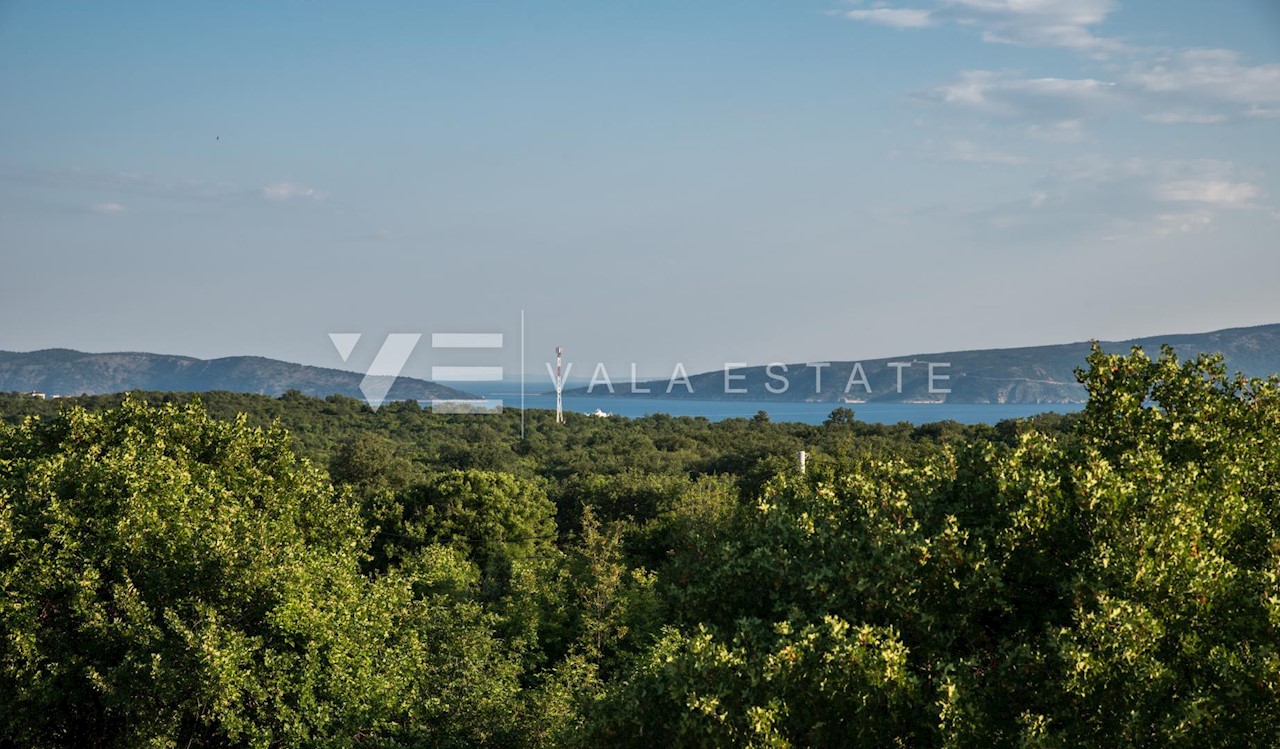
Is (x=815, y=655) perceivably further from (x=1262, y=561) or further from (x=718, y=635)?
(x=1262, y=561)

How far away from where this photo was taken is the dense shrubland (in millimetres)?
9875

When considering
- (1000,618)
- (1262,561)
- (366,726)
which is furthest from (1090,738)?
(366,726)

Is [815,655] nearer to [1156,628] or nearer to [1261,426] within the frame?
[1156,628]

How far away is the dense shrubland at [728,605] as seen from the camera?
988cm

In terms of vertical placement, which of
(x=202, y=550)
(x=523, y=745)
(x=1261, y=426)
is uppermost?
(x=1261, y=426)

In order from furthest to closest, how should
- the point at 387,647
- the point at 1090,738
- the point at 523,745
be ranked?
the point at 387,647, the point at 523,745, the point at 1090,738

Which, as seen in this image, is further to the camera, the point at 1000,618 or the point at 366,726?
the point at 366,726

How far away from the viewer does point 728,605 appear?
1294 centimetres

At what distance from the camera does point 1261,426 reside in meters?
12.7

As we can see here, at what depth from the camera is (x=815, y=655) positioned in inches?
403

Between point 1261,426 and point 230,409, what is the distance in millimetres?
100229

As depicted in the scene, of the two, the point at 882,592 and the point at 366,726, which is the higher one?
the point at 882,592

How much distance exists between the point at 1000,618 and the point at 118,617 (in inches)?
590

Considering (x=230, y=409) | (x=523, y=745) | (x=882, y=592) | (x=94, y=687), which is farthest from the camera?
(x=230, y=409)
